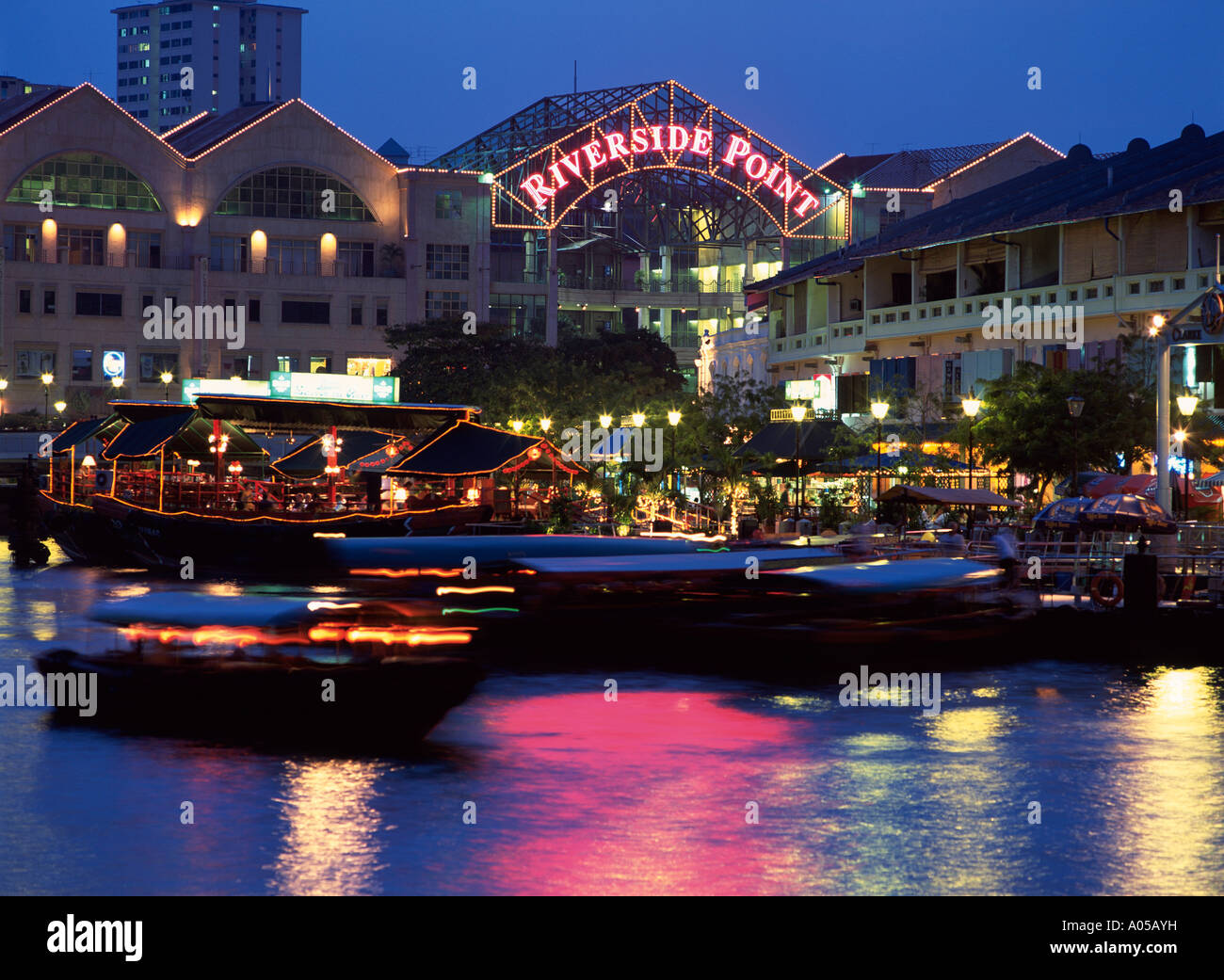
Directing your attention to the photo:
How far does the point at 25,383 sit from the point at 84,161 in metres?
14.6

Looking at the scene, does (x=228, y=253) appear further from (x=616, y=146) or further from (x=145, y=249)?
(x=616, y=146)

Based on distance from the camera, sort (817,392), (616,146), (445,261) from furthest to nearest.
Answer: (445,261) < (616,146) < (817,392)

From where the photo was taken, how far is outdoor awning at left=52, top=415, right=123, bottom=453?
Result: 165 ft

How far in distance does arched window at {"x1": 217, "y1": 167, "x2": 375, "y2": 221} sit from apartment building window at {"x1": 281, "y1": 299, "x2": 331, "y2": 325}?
5787mm

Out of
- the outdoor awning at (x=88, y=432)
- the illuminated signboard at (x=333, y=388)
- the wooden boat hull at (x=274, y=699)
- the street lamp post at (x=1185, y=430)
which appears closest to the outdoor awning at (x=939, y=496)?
the street lamp post at (x=1185, y=430)

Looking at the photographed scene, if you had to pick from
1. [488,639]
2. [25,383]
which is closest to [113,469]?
[488,639]

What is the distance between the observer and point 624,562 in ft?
74.1

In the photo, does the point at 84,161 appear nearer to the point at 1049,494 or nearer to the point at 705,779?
the point at 1049,494

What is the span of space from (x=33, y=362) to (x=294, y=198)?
20.1 m

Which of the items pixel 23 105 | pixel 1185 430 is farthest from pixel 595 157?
pixel 1185 430

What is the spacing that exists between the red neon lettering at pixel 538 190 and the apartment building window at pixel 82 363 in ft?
100

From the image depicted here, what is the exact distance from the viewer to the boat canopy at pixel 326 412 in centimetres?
4175

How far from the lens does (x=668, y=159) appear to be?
92125 mm
